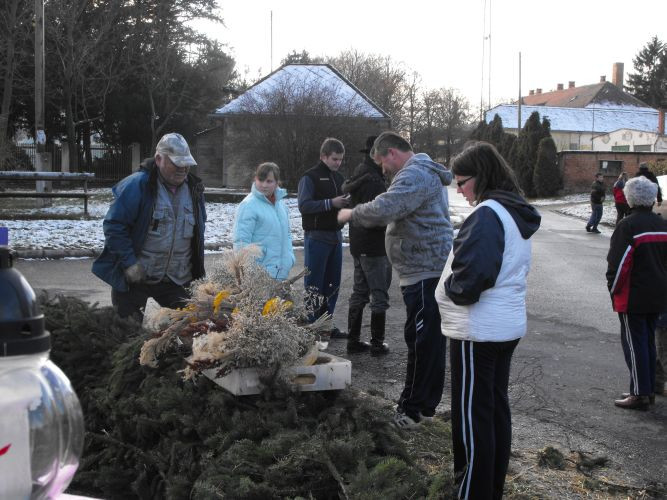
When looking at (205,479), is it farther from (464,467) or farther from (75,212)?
(75,212)

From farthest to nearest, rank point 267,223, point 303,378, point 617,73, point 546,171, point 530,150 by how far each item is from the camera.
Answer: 1. point 617,73
2. point 530,150
3. point 546,171
4. point 267,223
5. point 303,378

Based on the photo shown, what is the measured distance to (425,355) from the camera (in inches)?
192

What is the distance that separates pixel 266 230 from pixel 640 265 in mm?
3064

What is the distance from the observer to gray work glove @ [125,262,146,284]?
15.7ft

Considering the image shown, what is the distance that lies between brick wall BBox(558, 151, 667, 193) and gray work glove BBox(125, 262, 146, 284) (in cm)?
4051

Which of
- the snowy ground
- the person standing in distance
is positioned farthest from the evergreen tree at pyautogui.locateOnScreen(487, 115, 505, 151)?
the person standing in distance

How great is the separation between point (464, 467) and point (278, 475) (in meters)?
1.07

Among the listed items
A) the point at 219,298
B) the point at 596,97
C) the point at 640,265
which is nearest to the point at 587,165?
the point at 640,265

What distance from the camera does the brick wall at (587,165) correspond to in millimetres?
41781

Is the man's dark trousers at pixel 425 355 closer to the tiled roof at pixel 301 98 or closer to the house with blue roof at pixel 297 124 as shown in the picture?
the house with blue roof at pixel 297 124

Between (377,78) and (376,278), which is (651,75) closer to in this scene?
(377,78)

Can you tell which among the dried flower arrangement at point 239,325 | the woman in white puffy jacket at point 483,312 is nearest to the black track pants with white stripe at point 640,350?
the woman in white puffy jacket at point 483,312

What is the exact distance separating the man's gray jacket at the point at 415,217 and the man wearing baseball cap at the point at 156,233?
1.15 m

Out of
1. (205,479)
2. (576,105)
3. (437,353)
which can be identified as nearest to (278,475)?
(205,479)
